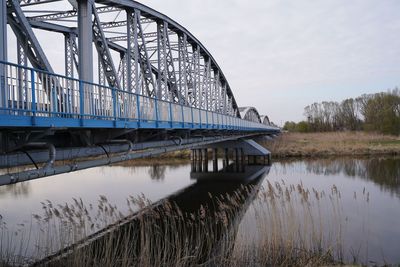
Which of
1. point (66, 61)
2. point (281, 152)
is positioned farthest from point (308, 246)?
point (281, 152)

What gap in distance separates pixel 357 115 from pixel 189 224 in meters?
87.8

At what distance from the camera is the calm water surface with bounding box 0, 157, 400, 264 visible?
11407 millimetres

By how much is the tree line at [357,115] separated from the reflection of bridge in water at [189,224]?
34.9 m

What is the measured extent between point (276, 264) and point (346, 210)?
772 centimetres

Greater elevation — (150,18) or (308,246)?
(150,18)

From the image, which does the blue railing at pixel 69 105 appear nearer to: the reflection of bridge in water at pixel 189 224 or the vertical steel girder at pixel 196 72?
the reflection of bridge in water at pixel 189 224

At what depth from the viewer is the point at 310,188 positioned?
2112 centimetres

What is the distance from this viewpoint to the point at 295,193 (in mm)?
16891

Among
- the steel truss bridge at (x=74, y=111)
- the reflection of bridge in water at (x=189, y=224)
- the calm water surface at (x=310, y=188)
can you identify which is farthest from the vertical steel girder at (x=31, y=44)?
the calm water surface at (x=310, y=188)

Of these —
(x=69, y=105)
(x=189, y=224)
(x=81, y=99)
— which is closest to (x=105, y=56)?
(x=81, y=99)

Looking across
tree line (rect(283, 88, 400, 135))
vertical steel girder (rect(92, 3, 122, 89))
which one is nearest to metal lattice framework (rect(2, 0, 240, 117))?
vertical steel girder (rect(92, 3, 122, 89))

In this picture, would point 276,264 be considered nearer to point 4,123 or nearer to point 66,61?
point 4,123

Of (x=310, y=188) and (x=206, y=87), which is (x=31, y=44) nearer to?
(x=310, y=188)

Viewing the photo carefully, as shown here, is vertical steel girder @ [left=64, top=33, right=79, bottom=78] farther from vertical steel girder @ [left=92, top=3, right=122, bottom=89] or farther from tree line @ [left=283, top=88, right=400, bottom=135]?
tree line @ [left=283, top=88, right=400, bottom=135]
